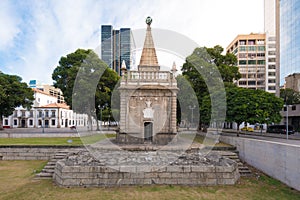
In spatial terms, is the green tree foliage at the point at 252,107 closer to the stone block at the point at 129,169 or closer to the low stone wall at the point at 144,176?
the low stone wall at the point at 144,176

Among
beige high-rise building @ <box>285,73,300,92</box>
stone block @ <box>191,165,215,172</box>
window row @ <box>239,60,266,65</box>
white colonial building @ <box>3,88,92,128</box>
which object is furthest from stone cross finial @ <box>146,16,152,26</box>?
window row @ <box>239,60,266,65</box>

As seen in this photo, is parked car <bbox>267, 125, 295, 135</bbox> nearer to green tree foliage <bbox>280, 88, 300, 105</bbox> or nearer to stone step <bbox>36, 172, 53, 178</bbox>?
green tree foliage <bbox>280, 88, 300, 105</bbox>

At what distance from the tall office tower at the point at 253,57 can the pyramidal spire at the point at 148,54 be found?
4960 cm

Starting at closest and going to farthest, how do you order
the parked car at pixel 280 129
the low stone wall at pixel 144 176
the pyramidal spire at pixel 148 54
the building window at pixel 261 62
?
the low stone wall at pixel 144 176
the pyramidal spire at pixel 148 54
the parked car at pixel 280 129
the building window at pixel 261 62

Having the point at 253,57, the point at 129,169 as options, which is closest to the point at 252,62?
the point at 253,57

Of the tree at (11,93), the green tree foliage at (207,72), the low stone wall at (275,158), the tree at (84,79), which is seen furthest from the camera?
the tree at (11,93)

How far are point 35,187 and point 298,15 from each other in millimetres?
55258

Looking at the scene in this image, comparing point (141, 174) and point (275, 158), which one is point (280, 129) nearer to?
point (275, 158)

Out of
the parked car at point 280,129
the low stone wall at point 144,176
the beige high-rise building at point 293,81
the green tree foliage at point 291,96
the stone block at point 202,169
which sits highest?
the beige high-rise building at point 293,81

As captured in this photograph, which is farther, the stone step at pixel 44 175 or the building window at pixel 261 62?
the building window at pixel 261 62

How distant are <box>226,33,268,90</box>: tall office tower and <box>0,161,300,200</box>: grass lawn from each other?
58.1m

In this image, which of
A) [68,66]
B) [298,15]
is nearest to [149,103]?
[68,66]

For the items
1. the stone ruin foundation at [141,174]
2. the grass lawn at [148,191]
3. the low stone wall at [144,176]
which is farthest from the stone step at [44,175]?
the low stone wall at [144,176]

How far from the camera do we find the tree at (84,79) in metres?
29.8
